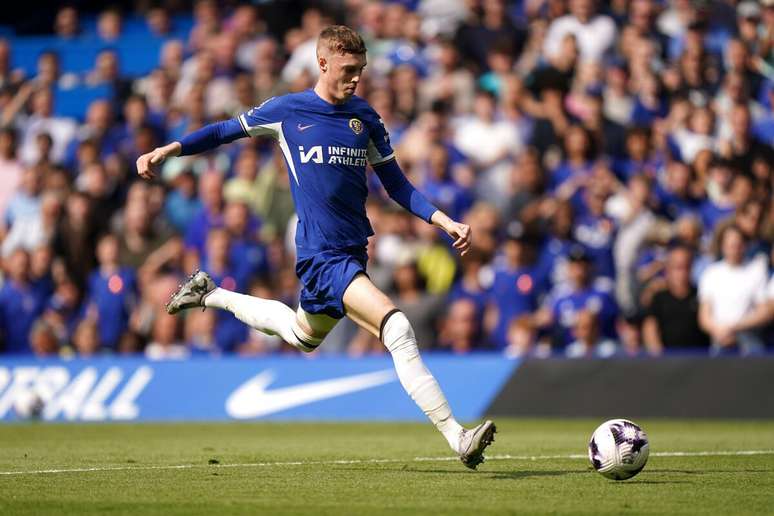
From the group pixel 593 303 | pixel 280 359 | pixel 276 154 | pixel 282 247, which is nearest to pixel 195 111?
pixel 276 154

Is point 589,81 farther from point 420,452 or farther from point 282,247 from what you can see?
point 420,452

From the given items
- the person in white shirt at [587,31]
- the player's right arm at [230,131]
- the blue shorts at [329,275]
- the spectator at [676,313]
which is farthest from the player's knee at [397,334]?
the person in white shirt at [587,31]

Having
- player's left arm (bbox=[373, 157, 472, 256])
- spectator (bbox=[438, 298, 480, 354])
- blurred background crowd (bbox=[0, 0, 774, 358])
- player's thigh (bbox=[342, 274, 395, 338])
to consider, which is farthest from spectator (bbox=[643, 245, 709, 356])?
player's thigh (bbox=[342, 274, 395, 338])

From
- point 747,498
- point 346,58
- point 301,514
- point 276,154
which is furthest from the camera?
point 276,154

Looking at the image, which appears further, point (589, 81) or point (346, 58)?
point (589, 81)

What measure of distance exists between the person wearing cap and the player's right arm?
6993 millimetres

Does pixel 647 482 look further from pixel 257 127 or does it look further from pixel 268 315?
pixel 257 127

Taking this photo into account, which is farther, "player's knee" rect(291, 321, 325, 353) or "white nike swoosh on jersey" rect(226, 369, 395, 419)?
"white nike swoosh on jersey" rect(226, 369, 395, 419)

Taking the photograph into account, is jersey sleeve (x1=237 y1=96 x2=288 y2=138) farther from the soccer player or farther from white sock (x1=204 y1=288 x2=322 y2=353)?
white sock (x1=204 y1=288 x2=322 y2=353)

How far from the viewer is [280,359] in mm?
16234

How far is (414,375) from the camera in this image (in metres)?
8.67

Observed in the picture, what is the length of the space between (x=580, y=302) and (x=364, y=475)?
738 centimetres

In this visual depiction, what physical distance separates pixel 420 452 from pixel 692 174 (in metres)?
7.03

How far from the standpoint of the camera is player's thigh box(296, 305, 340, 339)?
30.8ft
